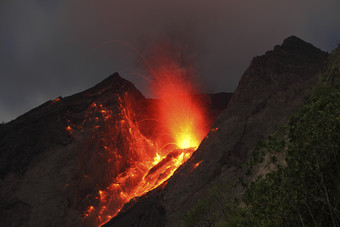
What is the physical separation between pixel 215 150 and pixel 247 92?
1916 centimetres

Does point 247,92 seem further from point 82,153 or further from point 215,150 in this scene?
point 82,153

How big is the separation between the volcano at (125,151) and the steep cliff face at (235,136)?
0.24 metres

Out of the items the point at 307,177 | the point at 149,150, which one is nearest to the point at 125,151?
the point at 149,150

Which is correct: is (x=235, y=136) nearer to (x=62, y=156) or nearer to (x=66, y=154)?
(x=66, y=154)

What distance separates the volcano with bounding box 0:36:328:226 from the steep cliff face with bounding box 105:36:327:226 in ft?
0.80

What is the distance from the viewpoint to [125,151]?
96.8m

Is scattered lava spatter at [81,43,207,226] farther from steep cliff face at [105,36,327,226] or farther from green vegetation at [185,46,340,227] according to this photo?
green vegetation at [185,46,340,227]

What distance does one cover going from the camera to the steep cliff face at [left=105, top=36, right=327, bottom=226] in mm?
62281

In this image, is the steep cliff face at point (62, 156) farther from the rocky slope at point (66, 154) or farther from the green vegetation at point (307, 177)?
the green vegetation at point (307, 177)

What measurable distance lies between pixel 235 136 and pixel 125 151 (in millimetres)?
41216

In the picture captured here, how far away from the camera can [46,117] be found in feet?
314

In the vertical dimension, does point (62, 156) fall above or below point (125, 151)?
above

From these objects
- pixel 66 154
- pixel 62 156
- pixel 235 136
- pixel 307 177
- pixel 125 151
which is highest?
pixel 62 156

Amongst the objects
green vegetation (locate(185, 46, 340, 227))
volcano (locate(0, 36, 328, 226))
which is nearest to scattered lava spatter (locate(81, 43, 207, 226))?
volcano (locate(0, 36, 328, 226))
